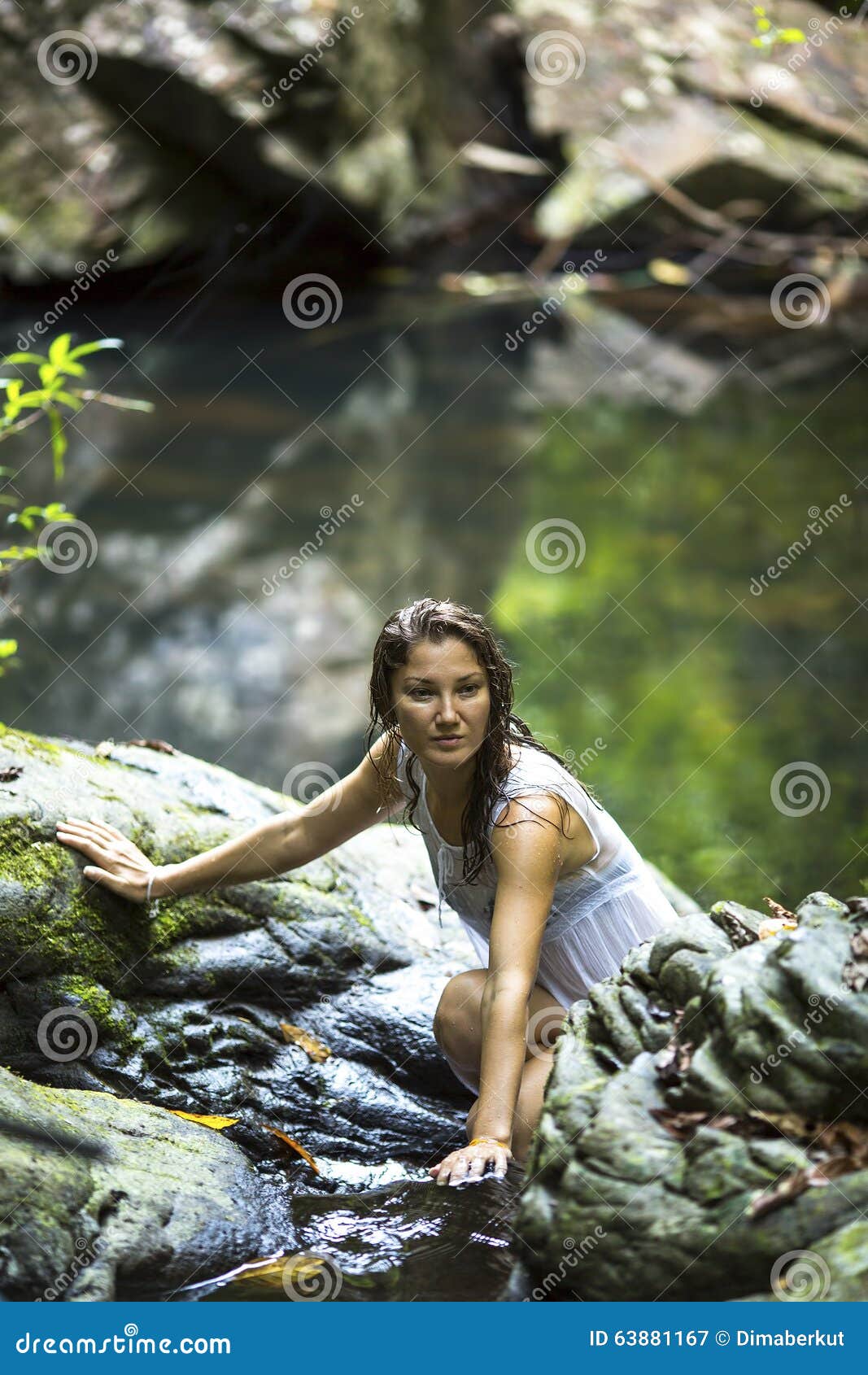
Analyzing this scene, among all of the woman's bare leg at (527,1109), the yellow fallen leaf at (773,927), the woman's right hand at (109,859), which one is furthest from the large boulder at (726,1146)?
the woman's right hand at (109,859)

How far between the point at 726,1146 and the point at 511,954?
70cm

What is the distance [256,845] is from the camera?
2863mm

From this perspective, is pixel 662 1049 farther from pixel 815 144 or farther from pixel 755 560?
pixel 815 144

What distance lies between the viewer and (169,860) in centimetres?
298

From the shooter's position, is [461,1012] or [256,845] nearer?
[461,1012]

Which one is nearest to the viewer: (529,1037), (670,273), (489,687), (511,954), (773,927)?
(773,927)

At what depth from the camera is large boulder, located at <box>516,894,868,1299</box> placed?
170 centimetres

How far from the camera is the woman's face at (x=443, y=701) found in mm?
2424

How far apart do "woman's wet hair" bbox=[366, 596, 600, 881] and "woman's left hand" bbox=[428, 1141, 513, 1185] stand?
1.79ft

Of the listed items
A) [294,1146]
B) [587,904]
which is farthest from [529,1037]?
[294,1146]

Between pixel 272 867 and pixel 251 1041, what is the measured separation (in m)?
0.38

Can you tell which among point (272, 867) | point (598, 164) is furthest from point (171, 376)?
point (272, 867)

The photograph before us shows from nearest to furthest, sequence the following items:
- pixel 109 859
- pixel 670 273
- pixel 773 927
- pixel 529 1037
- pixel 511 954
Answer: pixel 773 927 → pixel 511 954 → pixel 529 1037 → pixel 109 859 → pixel 670 273

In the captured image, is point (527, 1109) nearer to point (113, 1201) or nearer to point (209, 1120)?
point (209, 1120)
